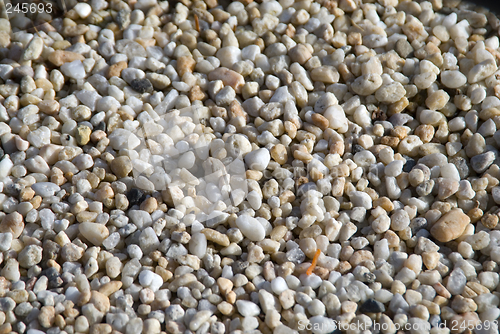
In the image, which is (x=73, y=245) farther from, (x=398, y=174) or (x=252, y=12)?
(x=252, y=12)

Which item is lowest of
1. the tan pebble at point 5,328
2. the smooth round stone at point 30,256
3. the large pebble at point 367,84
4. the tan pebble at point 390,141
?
the tan pebble at point 5,328

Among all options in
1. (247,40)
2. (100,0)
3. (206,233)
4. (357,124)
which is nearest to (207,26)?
(247,40)

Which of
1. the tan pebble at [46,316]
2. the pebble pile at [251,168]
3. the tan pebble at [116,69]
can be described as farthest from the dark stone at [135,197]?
the tan pebble at [116,69]

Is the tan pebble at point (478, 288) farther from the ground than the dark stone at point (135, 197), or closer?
farther from the ground

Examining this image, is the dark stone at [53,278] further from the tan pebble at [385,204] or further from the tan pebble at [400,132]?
the tan pebble at [400,132]

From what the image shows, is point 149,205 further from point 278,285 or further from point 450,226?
point 450,226

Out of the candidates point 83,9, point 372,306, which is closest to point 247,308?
point 372,306

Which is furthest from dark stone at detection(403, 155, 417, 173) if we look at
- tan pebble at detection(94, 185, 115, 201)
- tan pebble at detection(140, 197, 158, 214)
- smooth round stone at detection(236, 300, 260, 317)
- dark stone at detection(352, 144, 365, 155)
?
tan pebble at detection(94, 185, 115, 201)
